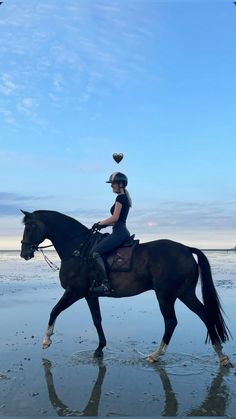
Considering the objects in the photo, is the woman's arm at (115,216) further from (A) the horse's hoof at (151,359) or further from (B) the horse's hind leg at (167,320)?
(A) the horse's hoof at (151,359)

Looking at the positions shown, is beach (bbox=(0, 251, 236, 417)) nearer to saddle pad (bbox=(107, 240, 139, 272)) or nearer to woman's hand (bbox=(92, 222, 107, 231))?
saddle pad (bbox=(107, 240, 139, 272))

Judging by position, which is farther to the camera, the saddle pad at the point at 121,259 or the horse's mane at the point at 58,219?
the horse's mane at the point at 58,219

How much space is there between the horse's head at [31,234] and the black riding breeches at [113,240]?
1334 mm

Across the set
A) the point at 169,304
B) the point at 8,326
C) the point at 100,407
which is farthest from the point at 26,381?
the point at 8,326

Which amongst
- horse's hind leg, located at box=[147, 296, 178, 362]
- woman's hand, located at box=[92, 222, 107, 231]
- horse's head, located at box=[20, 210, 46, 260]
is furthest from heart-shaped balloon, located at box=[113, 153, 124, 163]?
horse's hind leg, located at box=[147, 296, 178, 362]

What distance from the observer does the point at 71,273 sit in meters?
7.97

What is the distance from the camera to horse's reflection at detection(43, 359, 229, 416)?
4.94 meters

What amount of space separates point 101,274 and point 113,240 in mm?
700

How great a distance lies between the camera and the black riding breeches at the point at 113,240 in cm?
776

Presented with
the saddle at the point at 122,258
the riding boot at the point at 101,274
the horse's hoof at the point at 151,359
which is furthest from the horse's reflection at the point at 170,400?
the saddle at the point at 122,258

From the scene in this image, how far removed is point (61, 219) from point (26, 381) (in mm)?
3443

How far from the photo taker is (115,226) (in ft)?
26.0

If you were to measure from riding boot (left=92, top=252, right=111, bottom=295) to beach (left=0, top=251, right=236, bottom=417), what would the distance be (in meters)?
1.24

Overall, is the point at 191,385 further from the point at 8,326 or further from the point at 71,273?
the point at 8,326
